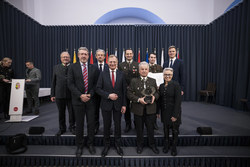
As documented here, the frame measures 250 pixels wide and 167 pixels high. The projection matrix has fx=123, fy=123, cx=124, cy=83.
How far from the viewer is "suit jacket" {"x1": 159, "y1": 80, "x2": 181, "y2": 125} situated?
196 centimetres

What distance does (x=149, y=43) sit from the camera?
21.3 ft

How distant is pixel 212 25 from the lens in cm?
596

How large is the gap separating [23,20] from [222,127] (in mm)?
7983

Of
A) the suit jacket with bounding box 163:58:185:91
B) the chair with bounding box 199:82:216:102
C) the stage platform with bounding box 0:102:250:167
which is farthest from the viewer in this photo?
the chair with bounding box 199:82:216:102

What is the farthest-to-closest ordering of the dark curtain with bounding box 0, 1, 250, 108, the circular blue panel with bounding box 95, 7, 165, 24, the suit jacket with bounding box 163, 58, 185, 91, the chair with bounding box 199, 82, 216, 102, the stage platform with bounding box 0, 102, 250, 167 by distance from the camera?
the circular blue panel with bounding box 95, 7, 165, 24, the chair with bounding box 199, 82, 216, 102, the dark curtain with bounding box 0, 1, 250, 108, the suit jacket with bounding box 163, 58, 185, 91, the stage platform with bounding box 0, 102, 250, 167

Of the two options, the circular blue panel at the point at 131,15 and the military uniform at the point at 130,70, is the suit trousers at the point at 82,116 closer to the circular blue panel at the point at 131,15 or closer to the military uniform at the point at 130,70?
the military uniform at the point at 130,70

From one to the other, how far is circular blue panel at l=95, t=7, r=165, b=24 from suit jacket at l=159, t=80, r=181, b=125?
5742 mm

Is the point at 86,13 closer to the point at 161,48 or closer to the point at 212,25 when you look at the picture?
the point at 161,48

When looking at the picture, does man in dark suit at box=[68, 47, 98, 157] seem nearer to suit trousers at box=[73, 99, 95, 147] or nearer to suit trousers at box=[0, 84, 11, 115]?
suit trousers at box=[73, 99, 95, 147]

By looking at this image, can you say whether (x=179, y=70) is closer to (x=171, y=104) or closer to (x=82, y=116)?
(x=171, y=104)

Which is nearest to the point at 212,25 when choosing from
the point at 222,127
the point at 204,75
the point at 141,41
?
the point at 204,75

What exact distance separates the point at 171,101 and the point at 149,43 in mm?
5098

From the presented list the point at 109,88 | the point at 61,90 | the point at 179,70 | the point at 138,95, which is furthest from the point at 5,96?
the point at 179,70

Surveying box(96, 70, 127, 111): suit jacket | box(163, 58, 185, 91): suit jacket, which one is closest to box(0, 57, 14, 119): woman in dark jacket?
box(96, 70, 127, 111): suit jacket
